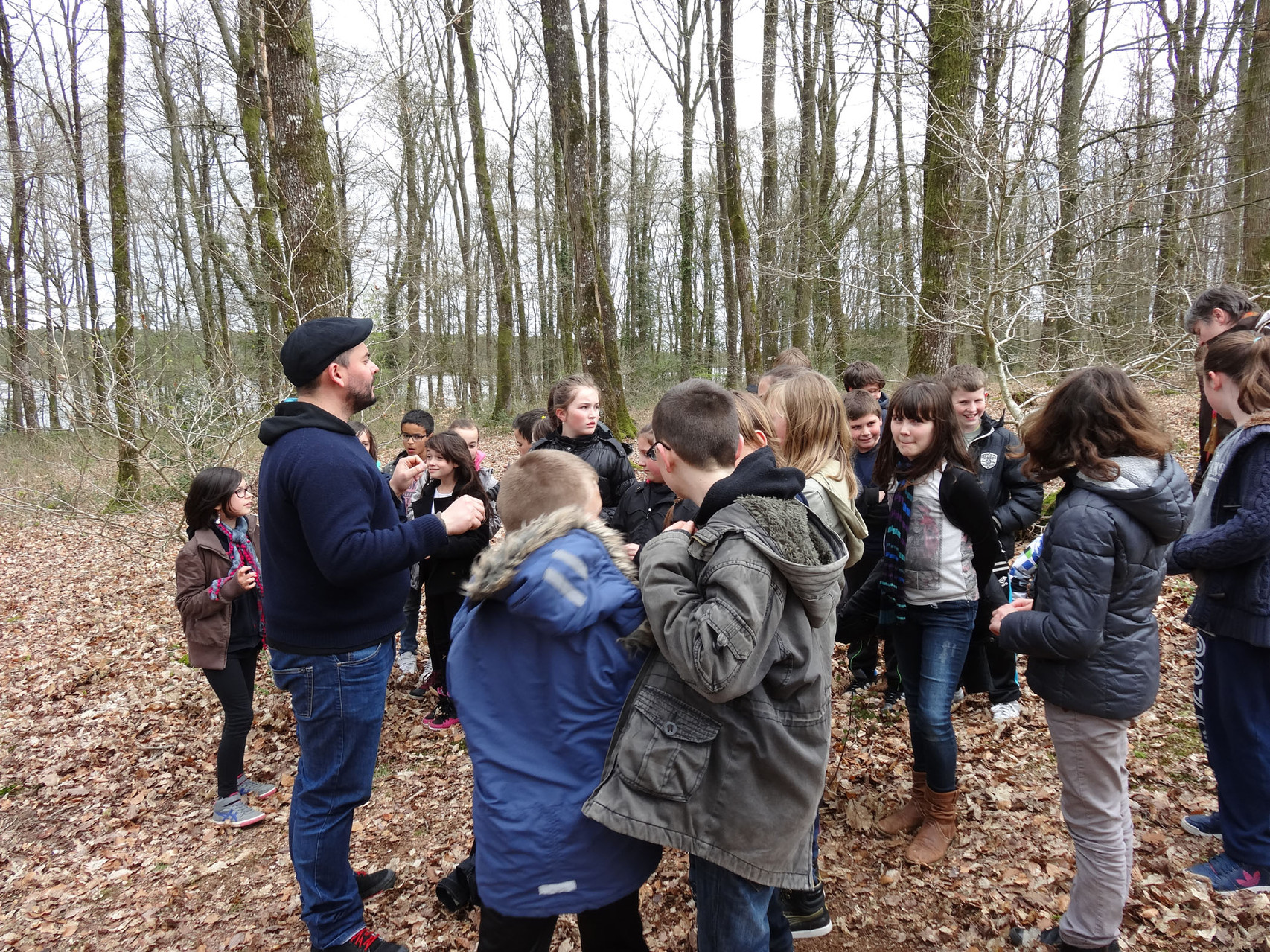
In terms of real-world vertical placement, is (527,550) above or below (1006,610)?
Result: above

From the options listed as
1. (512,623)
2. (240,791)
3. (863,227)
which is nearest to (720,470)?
(512,623)

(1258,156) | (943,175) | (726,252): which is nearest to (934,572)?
(943,175)

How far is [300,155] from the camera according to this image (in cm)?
608

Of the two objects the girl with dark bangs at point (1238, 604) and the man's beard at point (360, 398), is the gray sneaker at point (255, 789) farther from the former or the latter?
the girl with dark bangs at point (1238, 604)

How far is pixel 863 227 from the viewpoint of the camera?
78.5ft

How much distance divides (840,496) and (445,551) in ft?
9.29

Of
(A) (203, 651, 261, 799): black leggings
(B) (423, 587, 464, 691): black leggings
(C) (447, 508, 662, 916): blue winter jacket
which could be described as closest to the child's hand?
(C) (447, 508, 662, 916): blue winter jacket

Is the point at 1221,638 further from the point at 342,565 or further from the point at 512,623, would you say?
the point at 342,565

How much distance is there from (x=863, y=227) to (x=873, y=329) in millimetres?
3556

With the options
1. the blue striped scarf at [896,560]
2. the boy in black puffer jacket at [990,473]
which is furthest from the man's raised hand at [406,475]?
the boy in black puffer jacket at [990,473]

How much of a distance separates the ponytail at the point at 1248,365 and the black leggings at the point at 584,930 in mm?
3028

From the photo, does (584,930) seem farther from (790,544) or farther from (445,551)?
(445,551)

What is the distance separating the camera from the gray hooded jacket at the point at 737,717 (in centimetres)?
174

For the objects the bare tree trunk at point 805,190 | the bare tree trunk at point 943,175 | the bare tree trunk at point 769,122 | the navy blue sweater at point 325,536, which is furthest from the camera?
the bare tree trunk at point 805,190
